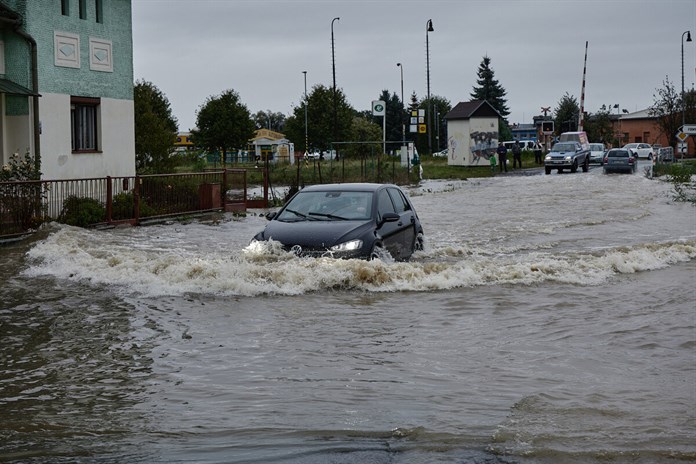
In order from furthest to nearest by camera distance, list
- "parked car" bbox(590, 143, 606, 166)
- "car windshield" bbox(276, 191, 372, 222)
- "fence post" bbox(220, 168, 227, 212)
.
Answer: "parked car" bbox(590, 143, 606, 166), "fence post" bbox(220, 168, 227, 212), "car windshield" bbox(276, 191, 372, 222)

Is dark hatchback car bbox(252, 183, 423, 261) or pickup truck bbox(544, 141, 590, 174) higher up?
pickup truck bbox(544, 141, 590, 174)

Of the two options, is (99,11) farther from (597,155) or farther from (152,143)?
(597,155)

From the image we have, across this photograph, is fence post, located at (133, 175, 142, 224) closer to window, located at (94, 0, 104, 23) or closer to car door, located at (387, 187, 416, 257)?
window, located at (94, 0, 104, 23)

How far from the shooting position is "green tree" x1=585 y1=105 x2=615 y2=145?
355 ft

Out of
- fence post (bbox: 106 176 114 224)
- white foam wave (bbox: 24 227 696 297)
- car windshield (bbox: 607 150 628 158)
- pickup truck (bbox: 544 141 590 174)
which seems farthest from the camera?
car windshield (bbox: 607 150 628 158)

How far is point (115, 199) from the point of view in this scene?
2370 cm

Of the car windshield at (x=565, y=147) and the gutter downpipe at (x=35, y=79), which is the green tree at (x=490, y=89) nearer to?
the car windshield at (x=565, y=147)

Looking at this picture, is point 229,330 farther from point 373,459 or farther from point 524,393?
point 373,459

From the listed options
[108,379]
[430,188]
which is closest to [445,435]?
[108,379]

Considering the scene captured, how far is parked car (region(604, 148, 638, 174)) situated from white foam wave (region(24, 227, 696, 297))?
3953cm

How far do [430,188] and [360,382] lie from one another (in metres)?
35.0

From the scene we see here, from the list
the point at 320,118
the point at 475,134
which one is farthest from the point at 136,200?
the point at 320,118

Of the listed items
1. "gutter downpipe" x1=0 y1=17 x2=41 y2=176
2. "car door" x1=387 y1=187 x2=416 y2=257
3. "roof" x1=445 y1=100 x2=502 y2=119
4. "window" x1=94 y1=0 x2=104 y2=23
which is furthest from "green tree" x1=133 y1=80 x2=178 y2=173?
"roof" x1=445 y1=100 x2=502 y2=119

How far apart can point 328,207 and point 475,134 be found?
52784 millimetres
